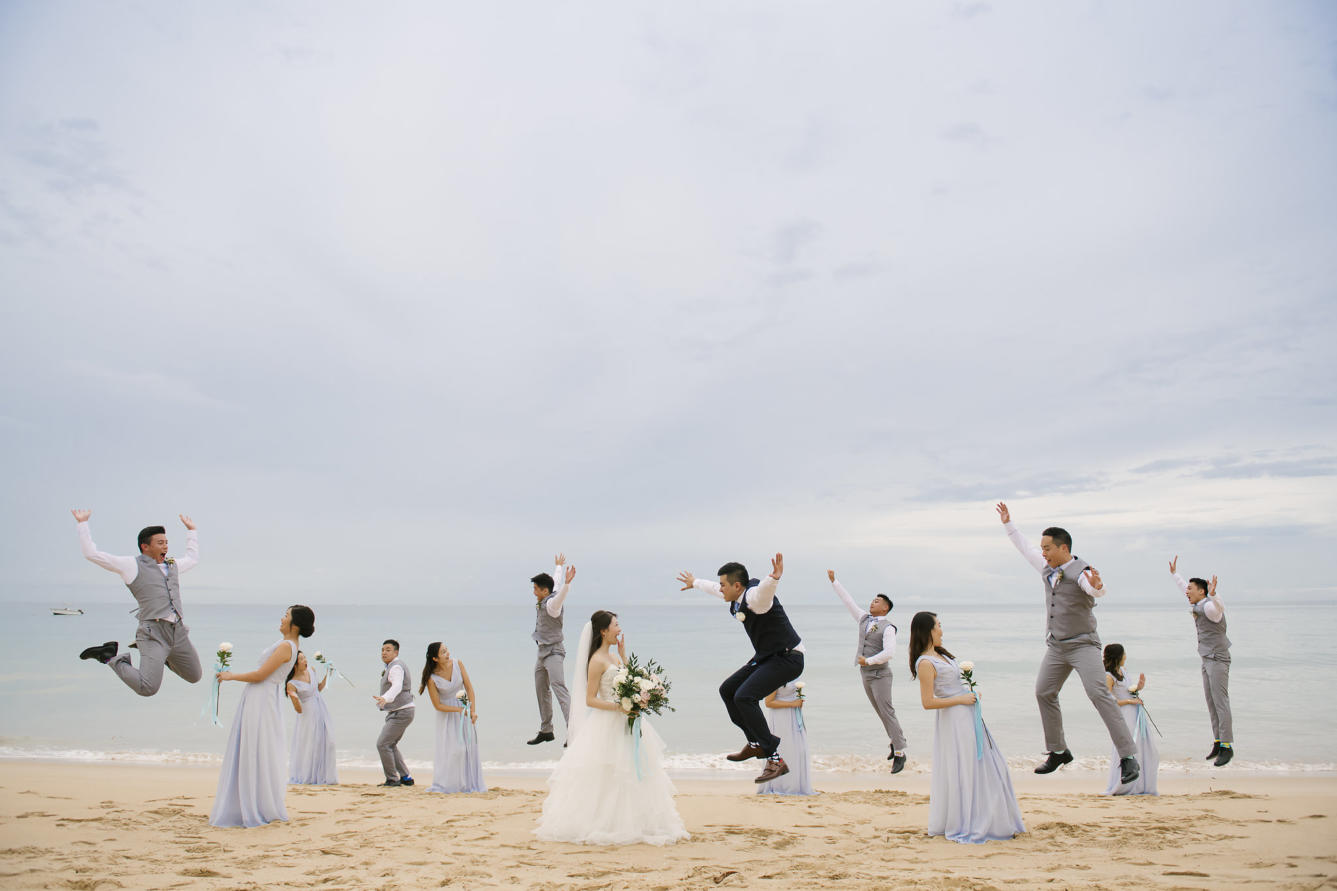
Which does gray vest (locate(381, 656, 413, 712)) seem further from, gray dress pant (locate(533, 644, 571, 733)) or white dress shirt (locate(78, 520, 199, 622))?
white dress shirt (locate(78, 520, 199, 622))

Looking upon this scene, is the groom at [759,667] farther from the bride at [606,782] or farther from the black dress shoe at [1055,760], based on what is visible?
the black dress shoe at [1055,760]

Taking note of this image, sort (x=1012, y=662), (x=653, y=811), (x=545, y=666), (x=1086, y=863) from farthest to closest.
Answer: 1. (x=1012, y=662)
2. (x=545, y=666)
3. (x=653, y=811)
4. (x=1086, y=863)

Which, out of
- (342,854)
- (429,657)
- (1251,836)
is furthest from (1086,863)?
(429,657)

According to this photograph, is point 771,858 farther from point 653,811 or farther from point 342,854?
point 342,854

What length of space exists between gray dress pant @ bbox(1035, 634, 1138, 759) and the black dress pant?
2167 mm

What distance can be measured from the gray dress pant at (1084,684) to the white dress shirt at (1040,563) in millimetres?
Result: 499

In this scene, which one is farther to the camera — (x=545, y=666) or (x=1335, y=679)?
(x=1335, y=679)

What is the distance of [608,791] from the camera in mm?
7129

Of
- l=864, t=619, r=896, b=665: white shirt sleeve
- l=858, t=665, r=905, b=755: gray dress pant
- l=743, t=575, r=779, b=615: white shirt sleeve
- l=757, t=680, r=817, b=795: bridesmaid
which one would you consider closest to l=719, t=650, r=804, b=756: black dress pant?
l=743, t=575, r=779, b=615: white shirt sleeve

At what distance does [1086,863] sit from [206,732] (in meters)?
16.0

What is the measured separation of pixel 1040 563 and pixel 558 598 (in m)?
6.31

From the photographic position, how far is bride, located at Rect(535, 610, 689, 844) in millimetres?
7008

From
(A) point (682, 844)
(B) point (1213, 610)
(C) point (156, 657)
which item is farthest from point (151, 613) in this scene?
(B) point (1213, 610)

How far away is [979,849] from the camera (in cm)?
650
